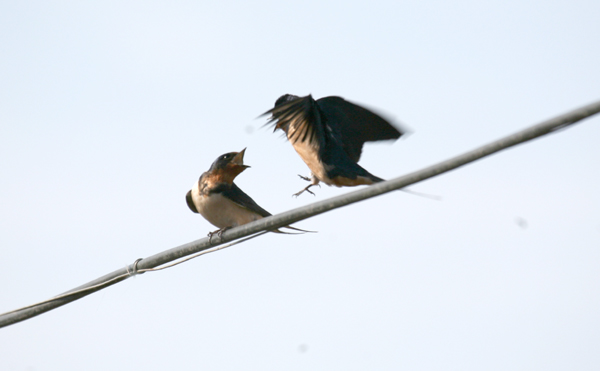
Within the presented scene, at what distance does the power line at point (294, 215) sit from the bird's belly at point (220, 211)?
59.2 inches

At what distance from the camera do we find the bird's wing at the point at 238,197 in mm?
6434

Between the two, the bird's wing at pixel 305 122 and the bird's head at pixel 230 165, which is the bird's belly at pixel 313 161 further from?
the bird's head at pixel 230 165

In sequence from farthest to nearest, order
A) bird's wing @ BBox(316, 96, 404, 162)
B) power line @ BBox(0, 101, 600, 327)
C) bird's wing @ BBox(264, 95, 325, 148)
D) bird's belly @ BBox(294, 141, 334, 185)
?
bird's wing @ BBox(316, 96, 404, 162)
bird's belly @ BBox(294, 141, 334, 185)
bird's wing @ BBox(264, 95, 325, 148)
power line @ BBox(0, 101, 600, 327)

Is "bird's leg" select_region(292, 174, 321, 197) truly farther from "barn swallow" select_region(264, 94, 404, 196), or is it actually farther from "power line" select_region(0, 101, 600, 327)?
"power line" select_region(0, 101, 600, 327)

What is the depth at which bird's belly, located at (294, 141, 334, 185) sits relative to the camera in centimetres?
655

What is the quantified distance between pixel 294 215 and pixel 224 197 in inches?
98.7

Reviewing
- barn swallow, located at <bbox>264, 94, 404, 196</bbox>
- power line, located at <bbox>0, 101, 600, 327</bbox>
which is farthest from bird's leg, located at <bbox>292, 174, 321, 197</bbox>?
power line, located at <bbox>0, 101, 600, 327</bbox>

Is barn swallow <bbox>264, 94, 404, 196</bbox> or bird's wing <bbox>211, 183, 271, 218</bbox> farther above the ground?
barn swallow <bbox>264, 94, 404, 196</bbox>

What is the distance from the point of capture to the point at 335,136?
6.80 meters

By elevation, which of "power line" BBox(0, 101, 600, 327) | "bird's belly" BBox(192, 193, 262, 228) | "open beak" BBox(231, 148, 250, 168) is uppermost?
"open beak" BBox(231, 148, 250, 168)

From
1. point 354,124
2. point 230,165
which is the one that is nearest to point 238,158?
point 230,165

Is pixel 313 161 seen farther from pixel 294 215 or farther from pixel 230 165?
pixel 294 215

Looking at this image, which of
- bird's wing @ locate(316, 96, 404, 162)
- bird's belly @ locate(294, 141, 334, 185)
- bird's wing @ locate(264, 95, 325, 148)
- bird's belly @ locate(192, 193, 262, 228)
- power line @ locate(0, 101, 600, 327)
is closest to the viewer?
power line @ locate(0, 101, 600, 327)

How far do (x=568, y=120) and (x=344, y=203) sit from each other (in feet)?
3.84
